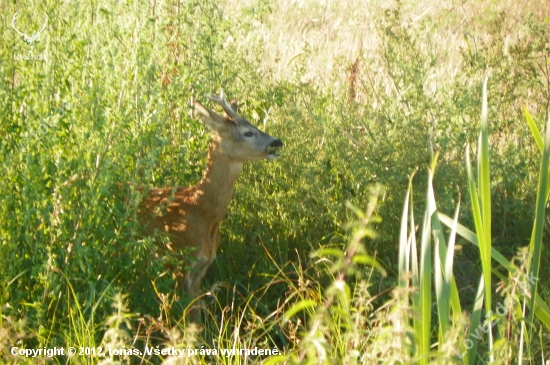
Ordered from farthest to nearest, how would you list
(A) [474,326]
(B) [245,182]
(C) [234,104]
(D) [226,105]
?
1. (B) [245,182]
2. (C) [234,104]
3. (D) [226,105]
4. (A) [474,326]

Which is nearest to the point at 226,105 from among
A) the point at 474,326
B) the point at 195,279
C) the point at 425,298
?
the point at 195,279

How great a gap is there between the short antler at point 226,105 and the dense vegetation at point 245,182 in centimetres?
17

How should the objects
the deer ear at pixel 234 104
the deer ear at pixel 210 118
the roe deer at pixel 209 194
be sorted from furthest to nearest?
the deer ear at pixel 234 104
the deer ear at pixel 210 118
the roe deer at pixel 209 194

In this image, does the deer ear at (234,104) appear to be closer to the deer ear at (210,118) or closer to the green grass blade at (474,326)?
the deer ear at (210,118)

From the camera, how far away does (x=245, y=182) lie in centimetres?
732

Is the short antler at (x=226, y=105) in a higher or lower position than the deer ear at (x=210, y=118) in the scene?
higher

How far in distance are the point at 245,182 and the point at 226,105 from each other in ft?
2.38

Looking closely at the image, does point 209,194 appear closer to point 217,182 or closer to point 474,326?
point 217,182

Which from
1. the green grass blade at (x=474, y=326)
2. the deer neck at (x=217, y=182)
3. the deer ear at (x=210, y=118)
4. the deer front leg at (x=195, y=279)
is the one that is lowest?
the deer front leg at (x=195, y=279)

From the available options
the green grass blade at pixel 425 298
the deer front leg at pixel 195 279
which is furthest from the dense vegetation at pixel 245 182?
the deer front leg at pixel 195 279

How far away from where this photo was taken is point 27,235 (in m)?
5.17

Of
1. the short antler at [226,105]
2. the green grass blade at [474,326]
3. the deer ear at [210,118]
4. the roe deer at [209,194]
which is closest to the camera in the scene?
the green grass blade at [474,326]

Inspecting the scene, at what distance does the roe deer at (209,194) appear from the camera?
253 inches

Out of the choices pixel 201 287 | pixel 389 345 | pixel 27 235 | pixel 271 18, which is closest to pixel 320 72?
pixel 271 18
